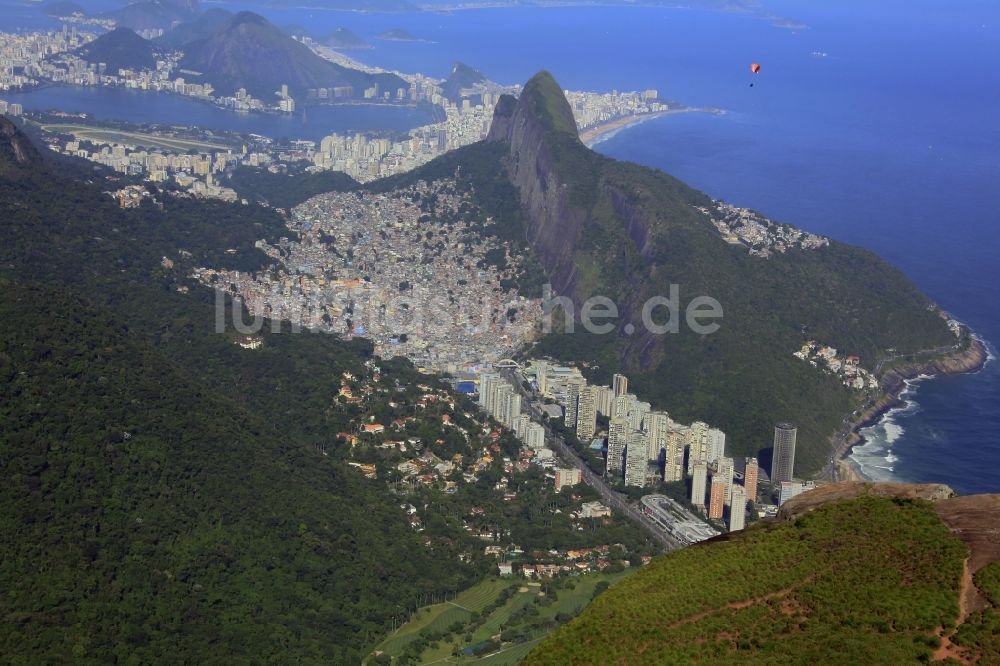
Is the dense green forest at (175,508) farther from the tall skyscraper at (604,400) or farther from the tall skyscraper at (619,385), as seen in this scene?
the tall skyscraper at (619,385)

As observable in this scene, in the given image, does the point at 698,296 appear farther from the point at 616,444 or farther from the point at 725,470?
the point at 725,470

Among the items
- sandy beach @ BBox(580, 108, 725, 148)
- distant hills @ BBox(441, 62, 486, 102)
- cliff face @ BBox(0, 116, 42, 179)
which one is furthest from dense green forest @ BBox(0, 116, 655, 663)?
distant hills @ BBox(441, 62, 486, 102)

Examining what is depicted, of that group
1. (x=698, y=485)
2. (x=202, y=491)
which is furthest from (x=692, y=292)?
(x=202, y=491)

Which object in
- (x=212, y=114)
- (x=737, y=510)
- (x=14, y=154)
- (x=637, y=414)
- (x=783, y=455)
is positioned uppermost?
(x=14, y=154)

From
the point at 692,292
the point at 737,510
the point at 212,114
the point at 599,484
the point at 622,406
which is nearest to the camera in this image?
the point at 737,510

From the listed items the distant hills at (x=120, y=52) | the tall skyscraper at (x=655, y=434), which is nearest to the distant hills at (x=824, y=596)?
the tall skyscraper at (x=655, y=434)

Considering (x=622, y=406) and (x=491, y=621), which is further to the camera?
(x=622, y=406)
